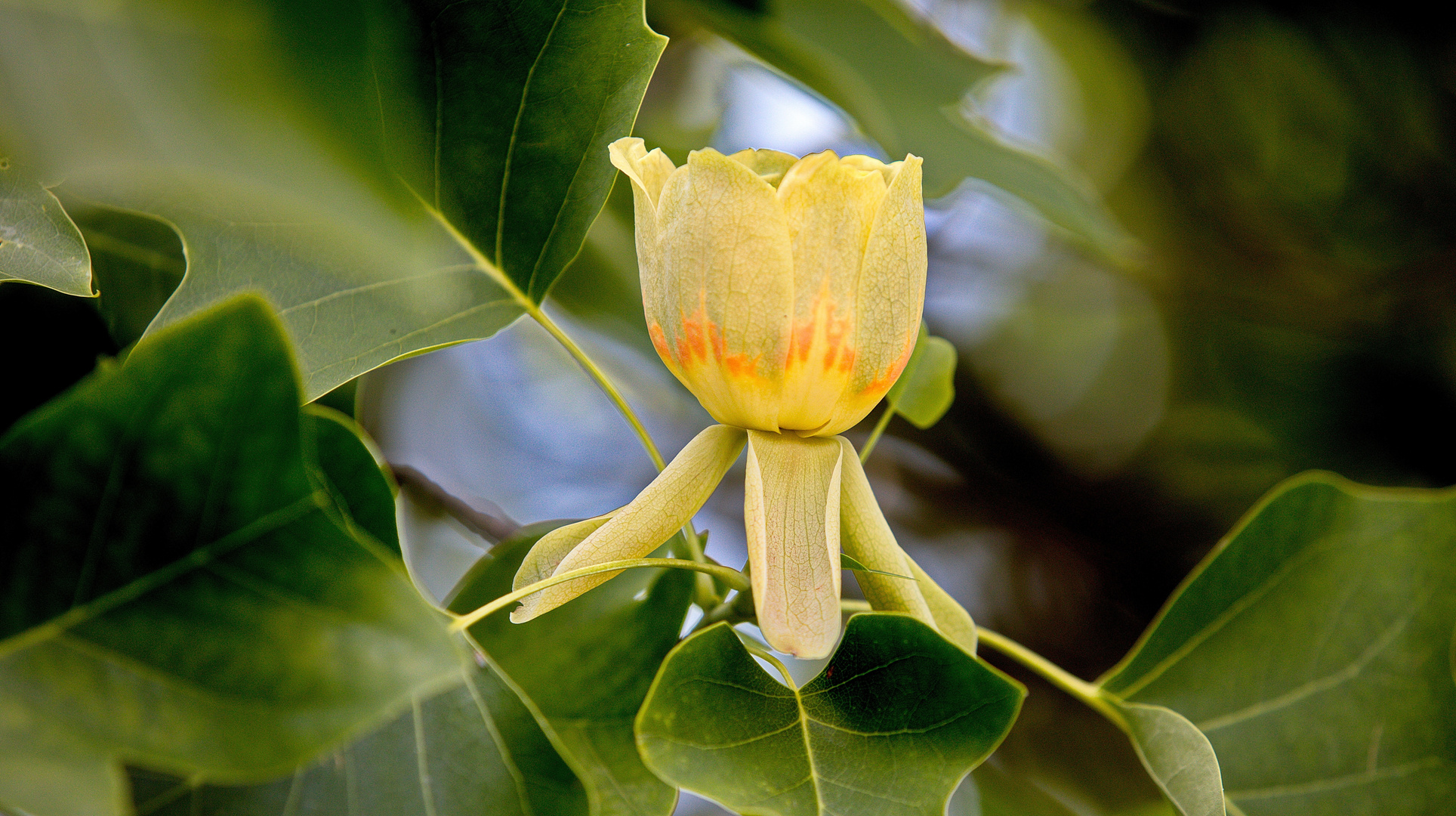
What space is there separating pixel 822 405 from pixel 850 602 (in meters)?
0.21

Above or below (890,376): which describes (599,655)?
below

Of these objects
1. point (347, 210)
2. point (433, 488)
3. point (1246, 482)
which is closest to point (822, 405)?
point (347, 210)

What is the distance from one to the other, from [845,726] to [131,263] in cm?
46

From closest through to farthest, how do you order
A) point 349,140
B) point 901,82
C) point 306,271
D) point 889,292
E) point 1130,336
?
point 349,140
point 889,292
point 306,271
point 901,82
point 1130,336

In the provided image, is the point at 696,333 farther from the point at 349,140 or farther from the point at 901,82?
the point at 901,82

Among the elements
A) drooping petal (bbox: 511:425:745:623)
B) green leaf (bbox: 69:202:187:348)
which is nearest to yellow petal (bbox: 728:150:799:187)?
drooping petal (bbox: 511:425:745:623)

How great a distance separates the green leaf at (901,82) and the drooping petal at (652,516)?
0.51 metres

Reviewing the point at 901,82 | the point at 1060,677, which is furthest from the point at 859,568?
the point at 901,82

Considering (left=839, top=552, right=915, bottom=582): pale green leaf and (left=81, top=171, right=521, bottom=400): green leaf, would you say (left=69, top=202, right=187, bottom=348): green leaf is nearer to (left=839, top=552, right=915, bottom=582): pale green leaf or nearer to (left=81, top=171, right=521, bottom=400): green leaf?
(left=81, top=171, right=521, bottom=400): green leaf

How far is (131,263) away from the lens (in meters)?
0.50

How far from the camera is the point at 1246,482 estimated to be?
152cm

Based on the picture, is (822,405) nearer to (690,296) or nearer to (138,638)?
(690,296)

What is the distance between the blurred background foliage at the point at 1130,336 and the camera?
3.63ft

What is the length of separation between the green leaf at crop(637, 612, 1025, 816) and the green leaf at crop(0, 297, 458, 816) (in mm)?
127
